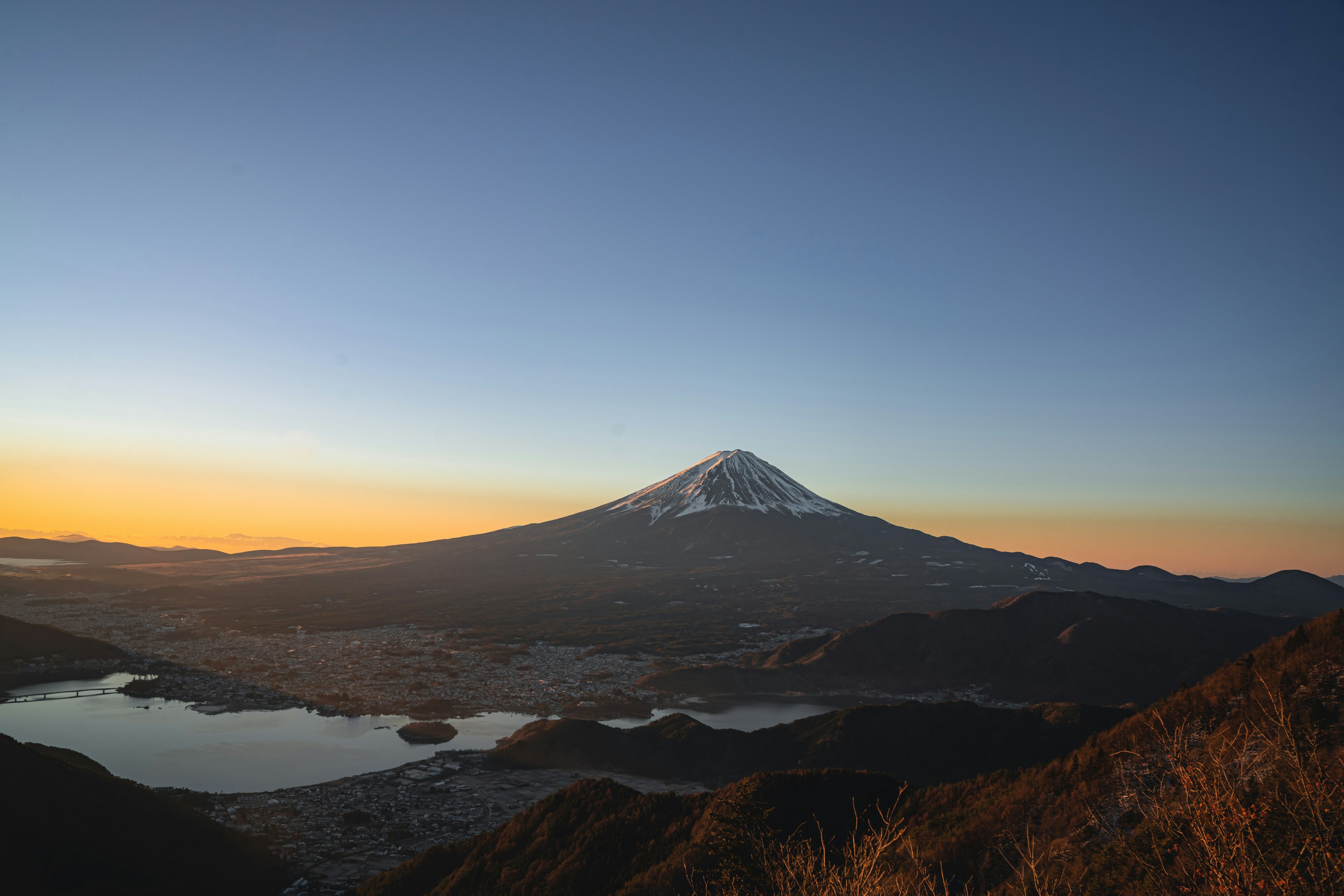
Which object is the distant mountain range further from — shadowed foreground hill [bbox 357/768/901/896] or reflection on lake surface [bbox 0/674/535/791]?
shadowed foreground hill [bbox 357/768/901/896]

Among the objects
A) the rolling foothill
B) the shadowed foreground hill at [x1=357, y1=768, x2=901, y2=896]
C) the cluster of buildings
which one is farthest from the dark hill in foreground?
the shadowed foreground hill at [x1=357, y1=768, x2=901, y2=896]

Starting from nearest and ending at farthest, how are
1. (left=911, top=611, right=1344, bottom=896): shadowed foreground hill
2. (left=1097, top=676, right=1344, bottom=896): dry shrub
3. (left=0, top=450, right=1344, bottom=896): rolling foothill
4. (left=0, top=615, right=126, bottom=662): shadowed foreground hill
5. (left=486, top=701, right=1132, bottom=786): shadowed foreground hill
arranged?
(left=1097, top=676, right=1344, bottom=896): dry shrub → (left=911, top=611, right=1344, bottom=896): shadowed foreground hill → (left=0, top=450, right=1344, bottom=896): rolling foothill → (left=486, top=701, right=1132, bottom=786): shadowed foreground hill → (left=0, top=615, right=126, bottom=662): shadowed foreground hill

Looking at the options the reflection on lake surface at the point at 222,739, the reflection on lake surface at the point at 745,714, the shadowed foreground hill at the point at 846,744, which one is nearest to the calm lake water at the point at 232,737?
the reflection on lake surface at the point at 222,739

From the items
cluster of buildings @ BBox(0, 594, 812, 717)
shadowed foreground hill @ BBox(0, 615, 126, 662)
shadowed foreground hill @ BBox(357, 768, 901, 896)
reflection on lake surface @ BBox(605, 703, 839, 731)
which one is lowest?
reflection on lake surface @ BBox(605, 703, 839, 731)

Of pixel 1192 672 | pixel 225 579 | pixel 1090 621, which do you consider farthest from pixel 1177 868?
pixel 225 579

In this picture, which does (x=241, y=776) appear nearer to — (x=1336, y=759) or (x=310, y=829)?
(x=310, y=829)

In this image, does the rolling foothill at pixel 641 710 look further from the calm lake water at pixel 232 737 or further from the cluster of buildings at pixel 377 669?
the calm lake water at pixel 232 737

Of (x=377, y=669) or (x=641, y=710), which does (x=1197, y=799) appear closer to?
(x=641, y=710)
